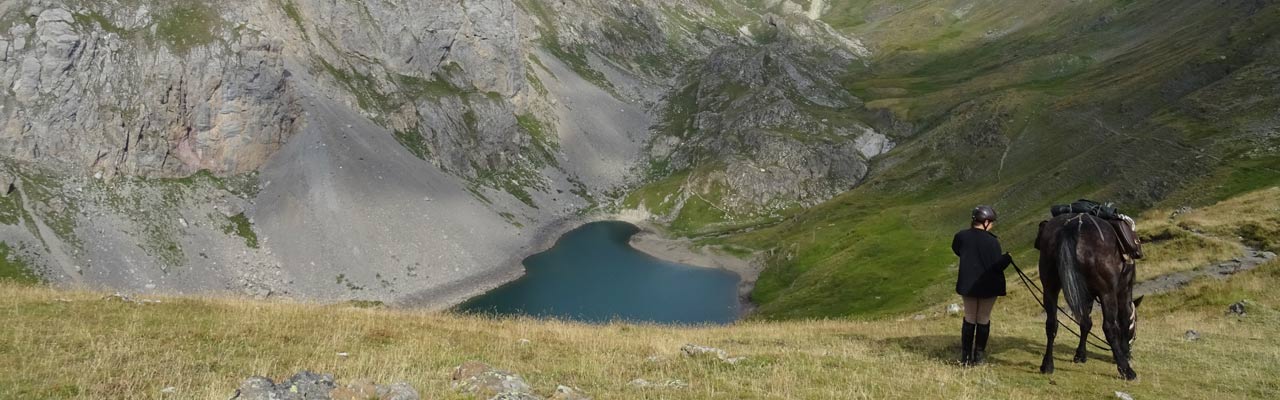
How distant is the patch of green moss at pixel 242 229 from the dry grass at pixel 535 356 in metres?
102

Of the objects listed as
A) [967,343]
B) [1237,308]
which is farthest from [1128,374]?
[1237,308]

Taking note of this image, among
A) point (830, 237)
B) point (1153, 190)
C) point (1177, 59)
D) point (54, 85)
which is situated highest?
point (1177, 59)

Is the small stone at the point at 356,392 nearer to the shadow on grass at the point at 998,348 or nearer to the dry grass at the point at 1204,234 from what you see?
the shadow on grass at the point at 998,348

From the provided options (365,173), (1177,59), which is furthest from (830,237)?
(365,173)

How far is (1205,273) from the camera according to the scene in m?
36.5

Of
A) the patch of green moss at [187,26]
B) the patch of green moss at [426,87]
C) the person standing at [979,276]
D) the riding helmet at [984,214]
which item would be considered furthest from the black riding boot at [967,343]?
the patch of green moss at [426,87]

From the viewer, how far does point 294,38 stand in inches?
6270

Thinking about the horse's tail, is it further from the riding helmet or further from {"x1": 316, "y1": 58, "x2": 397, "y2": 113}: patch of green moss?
{"x1": 316, "y1": 58, "x2": 397, "y2": 113}: patch of green moss

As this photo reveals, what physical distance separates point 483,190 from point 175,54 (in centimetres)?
6853

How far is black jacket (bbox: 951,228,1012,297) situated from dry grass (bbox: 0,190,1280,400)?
2.07 m

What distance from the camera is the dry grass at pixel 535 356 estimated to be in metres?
13.5

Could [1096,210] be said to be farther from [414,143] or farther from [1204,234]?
[414,143]

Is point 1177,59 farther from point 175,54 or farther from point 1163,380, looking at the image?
point 175,54

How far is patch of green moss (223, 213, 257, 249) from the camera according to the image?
118m
